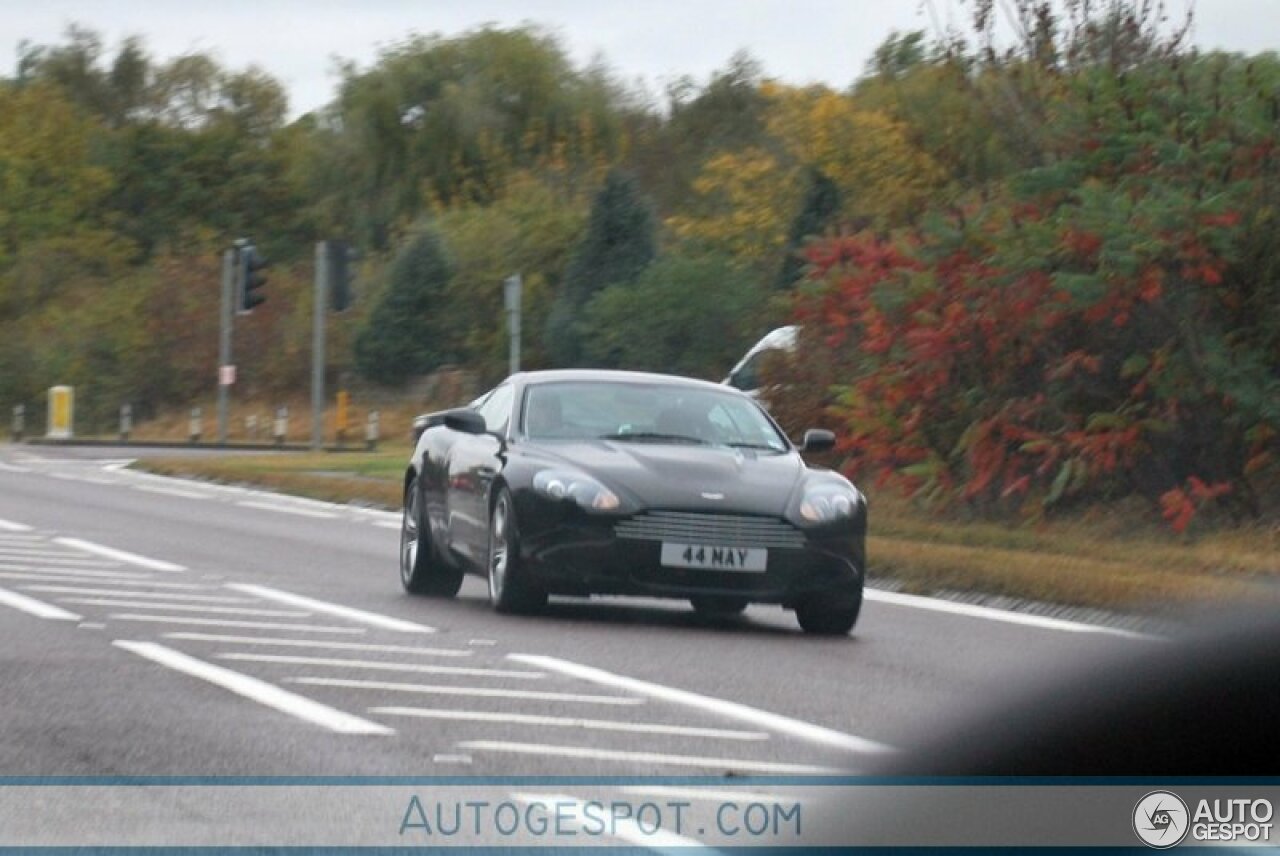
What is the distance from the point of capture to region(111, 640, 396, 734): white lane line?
880 centimetres

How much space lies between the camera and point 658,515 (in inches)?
517

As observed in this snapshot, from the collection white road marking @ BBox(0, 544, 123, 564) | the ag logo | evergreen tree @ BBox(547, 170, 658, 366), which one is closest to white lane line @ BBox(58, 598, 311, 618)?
white road marking @ BBox(0, 544, 123, 564)

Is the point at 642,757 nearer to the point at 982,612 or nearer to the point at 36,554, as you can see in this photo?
the point at 982,612

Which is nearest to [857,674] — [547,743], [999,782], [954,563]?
[547,743]

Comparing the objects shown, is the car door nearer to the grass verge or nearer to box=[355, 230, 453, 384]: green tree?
the grass verge

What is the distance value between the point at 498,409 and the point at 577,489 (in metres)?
1.80

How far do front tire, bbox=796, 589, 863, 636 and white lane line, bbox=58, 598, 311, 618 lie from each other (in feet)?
8.16

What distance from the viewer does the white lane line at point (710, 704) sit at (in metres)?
8.72

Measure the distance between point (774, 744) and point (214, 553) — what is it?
1060cm

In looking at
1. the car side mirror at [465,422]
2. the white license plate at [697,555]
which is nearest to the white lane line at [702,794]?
the white license plate at [697,555]

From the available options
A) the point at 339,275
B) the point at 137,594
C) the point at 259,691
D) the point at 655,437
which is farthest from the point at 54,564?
the point at 339,275

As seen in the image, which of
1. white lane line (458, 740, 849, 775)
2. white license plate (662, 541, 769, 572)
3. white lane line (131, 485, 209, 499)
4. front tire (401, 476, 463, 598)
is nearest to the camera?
white lane line (458, 740, 849, 775)

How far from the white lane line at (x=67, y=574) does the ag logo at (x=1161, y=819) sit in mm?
13021

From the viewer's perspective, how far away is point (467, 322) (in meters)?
63.7
